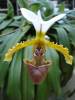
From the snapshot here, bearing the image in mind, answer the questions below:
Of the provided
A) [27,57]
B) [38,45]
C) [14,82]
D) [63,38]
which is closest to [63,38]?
[63,38]

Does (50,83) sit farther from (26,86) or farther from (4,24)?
→ (4,24)

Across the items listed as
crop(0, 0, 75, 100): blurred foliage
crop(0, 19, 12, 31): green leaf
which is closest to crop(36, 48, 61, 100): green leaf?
crop(0, 0, 75, 100): blurred foliage

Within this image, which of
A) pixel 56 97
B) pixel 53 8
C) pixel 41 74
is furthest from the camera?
pixel 53 8

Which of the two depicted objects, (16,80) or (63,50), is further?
(16,80)

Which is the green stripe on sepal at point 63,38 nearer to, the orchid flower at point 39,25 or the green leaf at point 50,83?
the green leaf at point 50,83

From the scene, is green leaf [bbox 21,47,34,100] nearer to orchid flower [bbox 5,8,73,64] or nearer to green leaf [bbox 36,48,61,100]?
green leaf [bbox 36,48,61,100]

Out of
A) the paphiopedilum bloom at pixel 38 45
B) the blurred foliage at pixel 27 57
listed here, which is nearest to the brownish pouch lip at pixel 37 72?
the paphiopedilum bloom at pixel 38 45

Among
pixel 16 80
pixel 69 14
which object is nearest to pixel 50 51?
pixel 16 80

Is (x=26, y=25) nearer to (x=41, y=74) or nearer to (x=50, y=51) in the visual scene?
(x=50, y=51)
